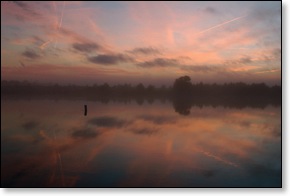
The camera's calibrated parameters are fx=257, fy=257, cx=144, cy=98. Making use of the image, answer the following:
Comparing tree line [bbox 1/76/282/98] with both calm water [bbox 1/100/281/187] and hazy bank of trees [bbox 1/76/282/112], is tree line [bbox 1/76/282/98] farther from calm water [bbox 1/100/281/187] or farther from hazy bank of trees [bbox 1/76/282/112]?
calm water [bbox 1/100/281/187]

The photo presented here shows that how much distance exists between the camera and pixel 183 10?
10.9 ft

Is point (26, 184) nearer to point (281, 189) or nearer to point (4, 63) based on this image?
point (4, 63)

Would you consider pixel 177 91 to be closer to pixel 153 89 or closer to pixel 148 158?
pixel 153 89

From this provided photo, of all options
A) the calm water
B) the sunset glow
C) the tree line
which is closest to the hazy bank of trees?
the tree line

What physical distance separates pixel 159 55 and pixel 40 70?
5.58 feet

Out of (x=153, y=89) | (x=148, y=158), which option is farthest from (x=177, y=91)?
(x=148, y=158)

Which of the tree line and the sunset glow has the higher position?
the sunset glow

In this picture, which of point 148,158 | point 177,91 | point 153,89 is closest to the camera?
point 148,158

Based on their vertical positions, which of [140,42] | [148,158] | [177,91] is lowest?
[148,158]

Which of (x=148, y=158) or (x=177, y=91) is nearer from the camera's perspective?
(x=148, y=158)

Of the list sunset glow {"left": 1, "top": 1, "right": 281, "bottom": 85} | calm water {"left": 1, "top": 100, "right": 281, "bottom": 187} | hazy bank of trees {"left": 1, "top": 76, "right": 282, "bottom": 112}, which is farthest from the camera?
hazy bank of trees {"left": 1, "top": 76, "right": 282, "bottom": 112}

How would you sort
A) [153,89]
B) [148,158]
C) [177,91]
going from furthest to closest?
[153,89] < [177,91] < [148,158]

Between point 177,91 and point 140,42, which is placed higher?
point 140,42

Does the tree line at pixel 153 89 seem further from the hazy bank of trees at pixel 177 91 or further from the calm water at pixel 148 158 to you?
the calm water at pixel 148 158
